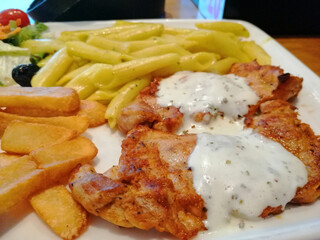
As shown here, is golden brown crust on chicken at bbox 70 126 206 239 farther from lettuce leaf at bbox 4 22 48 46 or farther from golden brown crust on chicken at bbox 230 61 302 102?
lettuce leaf at bbox 4 22 48 46

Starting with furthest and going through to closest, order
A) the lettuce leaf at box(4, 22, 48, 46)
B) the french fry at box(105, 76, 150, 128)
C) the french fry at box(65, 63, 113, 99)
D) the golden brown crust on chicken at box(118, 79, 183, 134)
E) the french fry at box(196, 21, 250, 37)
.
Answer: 1. the french fry at box(196, 21, 250, 37)
2. the lettuce leaf at box(4, 22, 48, 46)
3. the french fry at box(65, 63, 113, 99)
4. the french fry at box(105, 76, 150, 128)
5. the golden brown crust on chicken at box(118, 79, 183, 134)

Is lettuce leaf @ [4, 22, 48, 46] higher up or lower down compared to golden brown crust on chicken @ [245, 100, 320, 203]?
higher up

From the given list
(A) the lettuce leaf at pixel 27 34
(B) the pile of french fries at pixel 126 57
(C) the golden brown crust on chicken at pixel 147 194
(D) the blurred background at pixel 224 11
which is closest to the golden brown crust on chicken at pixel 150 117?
(B) the pile of french fries at pixel 126 57

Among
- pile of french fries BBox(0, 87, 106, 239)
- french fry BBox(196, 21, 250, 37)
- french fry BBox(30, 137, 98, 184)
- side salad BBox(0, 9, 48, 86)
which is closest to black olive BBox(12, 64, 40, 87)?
side salad BBox(0, 9, 48, 86)

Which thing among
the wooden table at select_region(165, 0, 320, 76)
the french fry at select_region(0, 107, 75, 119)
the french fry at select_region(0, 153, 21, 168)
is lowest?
the wooden table at select_region(165, 0, 320, 76)

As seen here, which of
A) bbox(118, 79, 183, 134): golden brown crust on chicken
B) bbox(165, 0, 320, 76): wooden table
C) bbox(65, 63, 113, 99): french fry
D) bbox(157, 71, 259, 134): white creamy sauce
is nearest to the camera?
bbox(118, 79, 183, 134): golden brown crust on chicken

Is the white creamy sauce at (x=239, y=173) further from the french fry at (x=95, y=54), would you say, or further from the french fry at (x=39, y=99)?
the french fry at (x=95, y=54)
